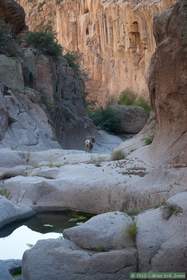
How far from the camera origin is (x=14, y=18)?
26.5 metres

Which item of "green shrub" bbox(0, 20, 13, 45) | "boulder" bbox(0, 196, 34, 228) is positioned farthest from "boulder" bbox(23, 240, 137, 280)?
"green shrub" bbox(0, 20, 13, 45)

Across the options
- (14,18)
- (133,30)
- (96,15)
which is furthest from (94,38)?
(14,18)

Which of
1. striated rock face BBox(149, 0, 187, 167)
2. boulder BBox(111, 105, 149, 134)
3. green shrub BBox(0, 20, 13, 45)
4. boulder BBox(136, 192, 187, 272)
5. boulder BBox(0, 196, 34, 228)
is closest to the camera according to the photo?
boulder BBox(136, 192, 187, 272)

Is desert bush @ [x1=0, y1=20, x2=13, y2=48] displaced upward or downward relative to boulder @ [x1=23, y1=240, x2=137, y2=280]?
upward

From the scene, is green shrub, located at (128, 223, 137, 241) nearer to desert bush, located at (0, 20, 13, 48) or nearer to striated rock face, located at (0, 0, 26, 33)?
desert bush, located at (0, 20, 13, 48)

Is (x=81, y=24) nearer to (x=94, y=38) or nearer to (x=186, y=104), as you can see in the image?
(x=94, y=38)

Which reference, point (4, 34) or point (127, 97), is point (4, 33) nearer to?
point (4, 34)

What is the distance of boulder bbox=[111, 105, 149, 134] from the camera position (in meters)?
33.0

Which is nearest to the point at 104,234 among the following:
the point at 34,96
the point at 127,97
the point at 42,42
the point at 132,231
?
the point at 132,231

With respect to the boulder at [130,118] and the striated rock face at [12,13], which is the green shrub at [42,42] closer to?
the striated rock face at [12,13]

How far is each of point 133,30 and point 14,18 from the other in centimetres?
1925

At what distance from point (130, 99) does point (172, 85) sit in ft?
109

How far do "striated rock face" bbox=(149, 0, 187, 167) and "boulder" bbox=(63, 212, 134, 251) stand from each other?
13.4 ft

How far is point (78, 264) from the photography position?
5.51 meters
